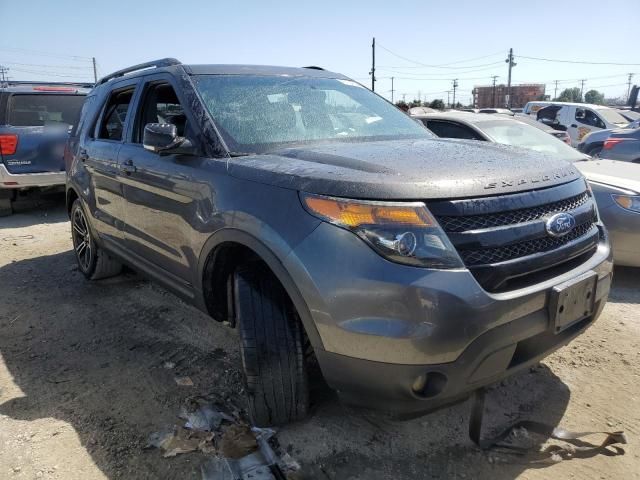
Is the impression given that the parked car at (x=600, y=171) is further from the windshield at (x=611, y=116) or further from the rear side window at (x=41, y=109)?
the windshield at (x=611, y=116)

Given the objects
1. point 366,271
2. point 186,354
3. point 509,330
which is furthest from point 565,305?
point 186,354

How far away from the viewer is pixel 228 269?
278cm

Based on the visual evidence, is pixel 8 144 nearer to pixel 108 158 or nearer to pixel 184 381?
pixel 108 158

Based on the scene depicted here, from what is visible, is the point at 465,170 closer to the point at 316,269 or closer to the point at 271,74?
the point at 316,269

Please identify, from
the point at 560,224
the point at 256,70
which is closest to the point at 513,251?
the point at 560,224

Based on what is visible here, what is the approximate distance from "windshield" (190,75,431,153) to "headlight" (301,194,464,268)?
94 centimetres

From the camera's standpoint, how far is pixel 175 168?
294 centimetres

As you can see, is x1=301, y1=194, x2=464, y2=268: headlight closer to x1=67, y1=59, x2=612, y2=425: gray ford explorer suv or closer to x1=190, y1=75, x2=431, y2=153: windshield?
x1=67, y1=59, x2=612, y2=425: gray ford explorer suv

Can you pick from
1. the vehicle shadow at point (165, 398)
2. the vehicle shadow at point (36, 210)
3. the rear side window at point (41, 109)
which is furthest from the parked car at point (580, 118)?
the vehicle shadow at point (165, 398)

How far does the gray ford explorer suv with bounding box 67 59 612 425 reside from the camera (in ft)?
6.40

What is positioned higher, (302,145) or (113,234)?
(302,145)

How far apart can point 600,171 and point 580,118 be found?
408 inches

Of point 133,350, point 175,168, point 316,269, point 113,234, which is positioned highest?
point 175,168

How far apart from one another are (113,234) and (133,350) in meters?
1.00
